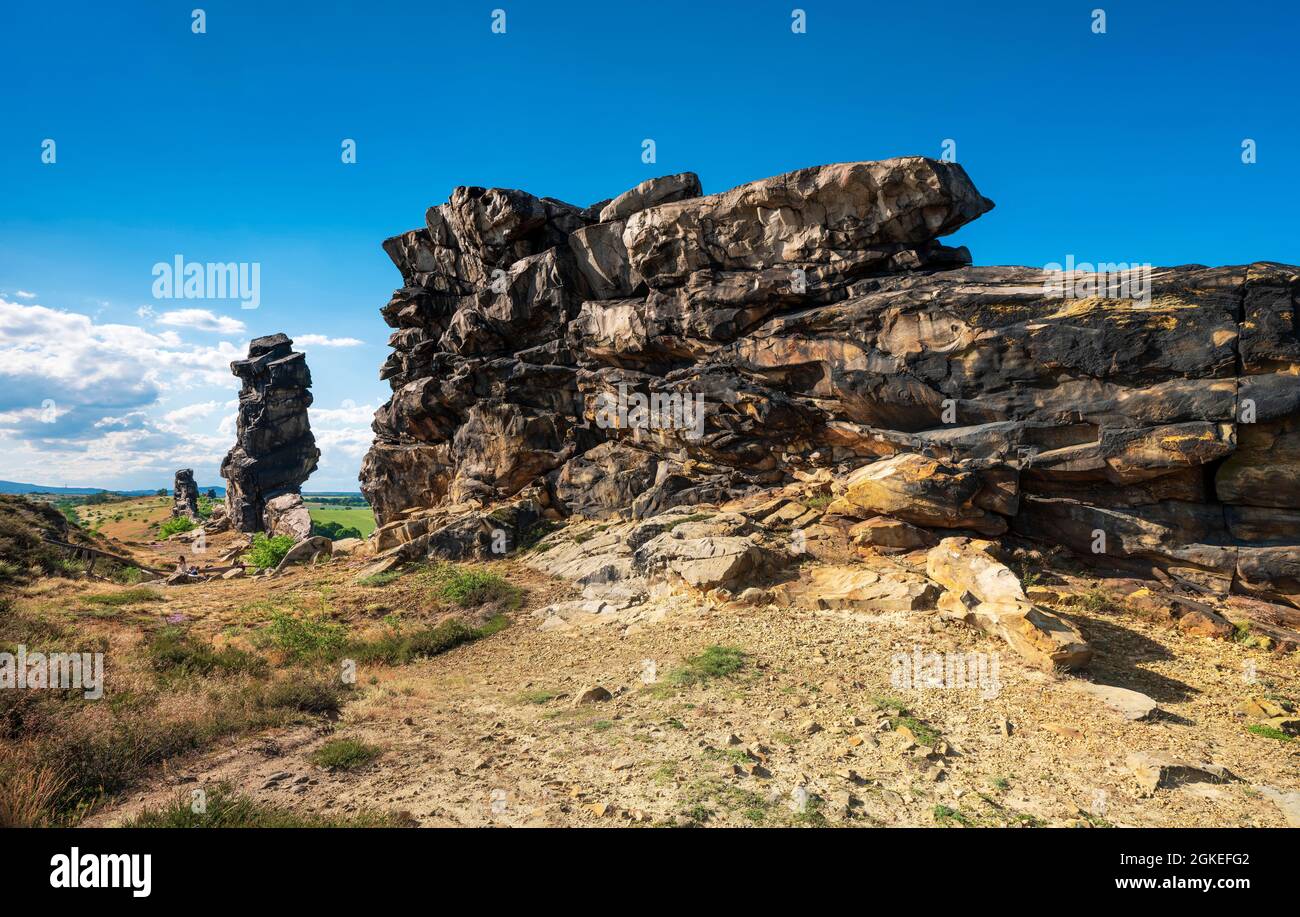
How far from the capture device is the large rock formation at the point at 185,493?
81312 mm

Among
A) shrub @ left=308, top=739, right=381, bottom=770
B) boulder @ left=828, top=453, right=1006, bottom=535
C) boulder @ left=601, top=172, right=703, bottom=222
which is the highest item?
boulder @ left=601, top=172, right=703, bottom=222

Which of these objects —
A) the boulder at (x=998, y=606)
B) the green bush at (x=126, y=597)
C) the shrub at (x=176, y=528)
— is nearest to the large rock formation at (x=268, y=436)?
the shrub at (x=176, y=528)

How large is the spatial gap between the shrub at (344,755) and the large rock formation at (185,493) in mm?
90938

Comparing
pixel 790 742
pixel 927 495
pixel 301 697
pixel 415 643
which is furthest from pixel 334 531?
pixel 790 742

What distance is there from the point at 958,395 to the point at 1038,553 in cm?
626

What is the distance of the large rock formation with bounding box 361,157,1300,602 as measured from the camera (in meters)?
18.1

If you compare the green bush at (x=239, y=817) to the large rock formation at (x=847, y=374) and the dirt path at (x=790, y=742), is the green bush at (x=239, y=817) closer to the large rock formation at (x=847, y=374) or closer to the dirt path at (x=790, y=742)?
the dirt path at (x=790, y=742)

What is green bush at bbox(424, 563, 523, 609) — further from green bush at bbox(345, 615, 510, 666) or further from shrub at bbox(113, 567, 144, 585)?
shrub at bbox(113, 567, 144, 585)

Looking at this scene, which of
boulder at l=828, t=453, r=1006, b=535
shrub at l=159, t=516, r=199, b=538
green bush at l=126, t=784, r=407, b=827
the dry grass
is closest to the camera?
the dry grass

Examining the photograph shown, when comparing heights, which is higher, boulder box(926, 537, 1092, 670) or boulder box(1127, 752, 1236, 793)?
boulder box(926, 537, 1092, 670)

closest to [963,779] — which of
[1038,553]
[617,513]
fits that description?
[1038,553]

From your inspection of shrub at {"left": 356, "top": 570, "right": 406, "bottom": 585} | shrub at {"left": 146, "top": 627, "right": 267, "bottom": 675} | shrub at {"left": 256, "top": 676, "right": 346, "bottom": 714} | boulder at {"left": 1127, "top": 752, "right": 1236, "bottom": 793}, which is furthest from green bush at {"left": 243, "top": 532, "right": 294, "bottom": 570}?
boulder at {"left": 1127, "top": 752, "right": 1236, "bottom": 793}

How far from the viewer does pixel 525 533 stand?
1212 inches

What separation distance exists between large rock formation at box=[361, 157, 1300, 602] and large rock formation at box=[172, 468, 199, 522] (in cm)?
5914
